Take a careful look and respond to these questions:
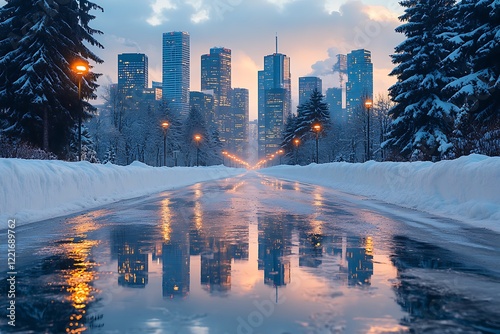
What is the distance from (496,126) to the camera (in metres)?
21.7

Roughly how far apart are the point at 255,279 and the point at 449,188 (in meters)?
10.1

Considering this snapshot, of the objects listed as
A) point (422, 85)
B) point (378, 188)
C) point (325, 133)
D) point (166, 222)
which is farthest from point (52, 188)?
point (325, 133)

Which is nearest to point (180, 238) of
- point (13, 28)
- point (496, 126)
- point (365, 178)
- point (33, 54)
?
point (365, 178)

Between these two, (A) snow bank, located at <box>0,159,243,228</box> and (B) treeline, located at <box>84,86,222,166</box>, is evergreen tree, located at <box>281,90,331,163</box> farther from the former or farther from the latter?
(A) snow bank, located at <box>0,159,243,228</box>

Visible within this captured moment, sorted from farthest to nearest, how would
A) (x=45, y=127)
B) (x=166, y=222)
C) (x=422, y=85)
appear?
(x=422, y=85) < (x=45, y=127) < (x=166, y=222)

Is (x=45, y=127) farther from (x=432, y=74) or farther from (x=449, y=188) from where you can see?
(x=432, y=74)

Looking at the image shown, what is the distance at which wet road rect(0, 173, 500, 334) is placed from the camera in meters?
3.77

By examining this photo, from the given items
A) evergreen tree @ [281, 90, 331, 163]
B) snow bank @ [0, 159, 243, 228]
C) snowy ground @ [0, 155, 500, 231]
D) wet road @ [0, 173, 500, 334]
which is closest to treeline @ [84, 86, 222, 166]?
evergreen tree @ [281, 90, 331, 163]

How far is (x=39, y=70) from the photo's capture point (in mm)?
31359

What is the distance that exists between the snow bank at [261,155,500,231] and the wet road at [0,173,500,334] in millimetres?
1776

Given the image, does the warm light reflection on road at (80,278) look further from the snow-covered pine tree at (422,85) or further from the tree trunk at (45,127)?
the snow-covered pine tree at (422,85)

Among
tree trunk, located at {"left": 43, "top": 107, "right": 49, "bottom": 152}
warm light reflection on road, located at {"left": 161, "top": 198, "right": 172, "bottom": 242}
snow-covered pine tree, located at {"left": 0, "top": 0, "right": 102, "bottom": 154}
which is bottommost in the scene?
warm light reflection on road, located at {"left": 161, "top": 198, "right": 172, "bottom": 242}

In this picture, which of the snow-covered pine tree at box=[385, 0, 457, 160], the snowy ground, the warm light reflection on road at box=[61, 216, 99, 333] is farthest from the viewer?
the snow-covered pine tree at box=[385, 0, 457, 160]

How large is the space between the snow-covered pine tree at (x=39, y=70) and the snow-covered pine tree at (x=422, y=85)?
2650 cm
